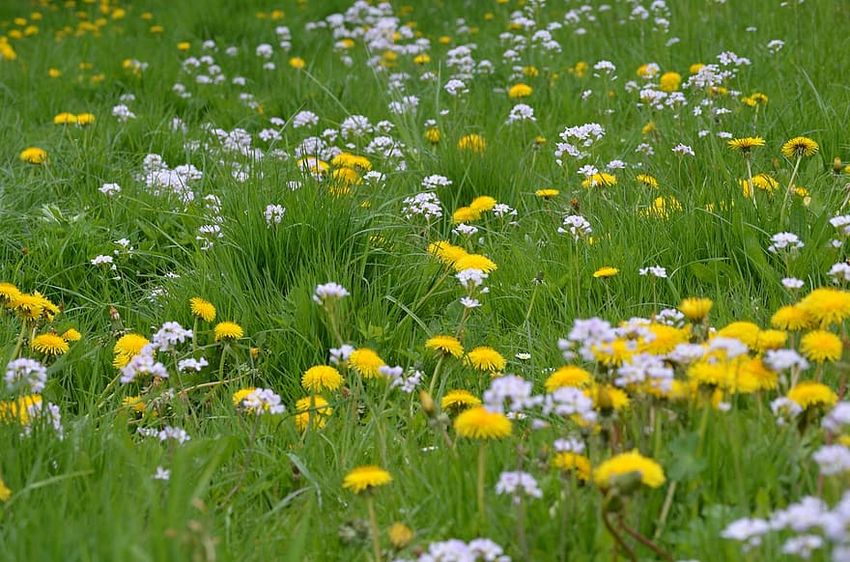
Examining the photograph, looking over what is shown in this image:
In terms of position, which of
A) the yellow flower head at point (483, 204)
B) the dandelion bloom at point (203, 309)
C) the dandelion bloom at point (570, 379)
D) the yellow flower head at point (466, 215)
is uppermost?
the dandelion bloom at point (570, 379)

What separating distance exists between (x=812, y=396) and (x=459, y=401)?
2.73ft

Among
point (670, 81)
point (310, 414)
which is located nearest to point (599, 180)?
point (670, 81)

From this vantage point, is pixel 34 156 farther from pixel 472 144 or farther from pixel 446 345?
pixel 446 345

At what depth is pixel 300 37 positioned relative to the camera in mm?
7629

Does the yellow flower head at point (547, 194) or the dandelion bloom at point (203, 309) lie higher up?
the dandelion bloom at point (203, 309)

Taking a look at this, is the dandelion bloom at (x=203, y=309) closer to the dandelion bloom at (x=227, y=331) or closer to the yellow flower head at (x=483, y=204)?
the dandelion bloom at (x=227, y=331)

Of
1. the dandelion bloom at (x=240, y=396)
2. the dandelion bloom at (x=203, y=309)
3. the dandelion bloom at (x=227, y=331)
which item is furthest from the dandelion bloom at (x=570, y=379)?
the dandelion bloom at (x=203, y=309)

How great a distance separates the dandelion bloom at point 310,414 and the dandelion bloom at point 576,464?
759mm

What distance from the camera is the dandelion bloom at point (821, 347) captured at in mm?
1997

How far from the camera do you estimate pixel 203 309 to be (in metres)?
3.04

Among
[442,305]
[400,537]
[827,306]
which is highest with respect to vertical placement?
[827,306]

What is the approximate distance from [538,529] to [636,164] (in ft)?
8.56

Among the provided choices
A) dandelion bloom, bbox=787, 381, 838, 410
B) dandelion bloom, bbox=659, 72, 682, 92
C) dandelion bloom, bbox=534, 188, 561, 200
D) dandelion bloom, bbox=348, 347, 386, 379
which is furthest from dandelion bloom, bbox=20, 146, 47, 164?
dandelion bloom, bbox=787, 381, 838, 410

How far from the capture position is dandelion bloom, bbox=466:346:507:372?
106 inches
